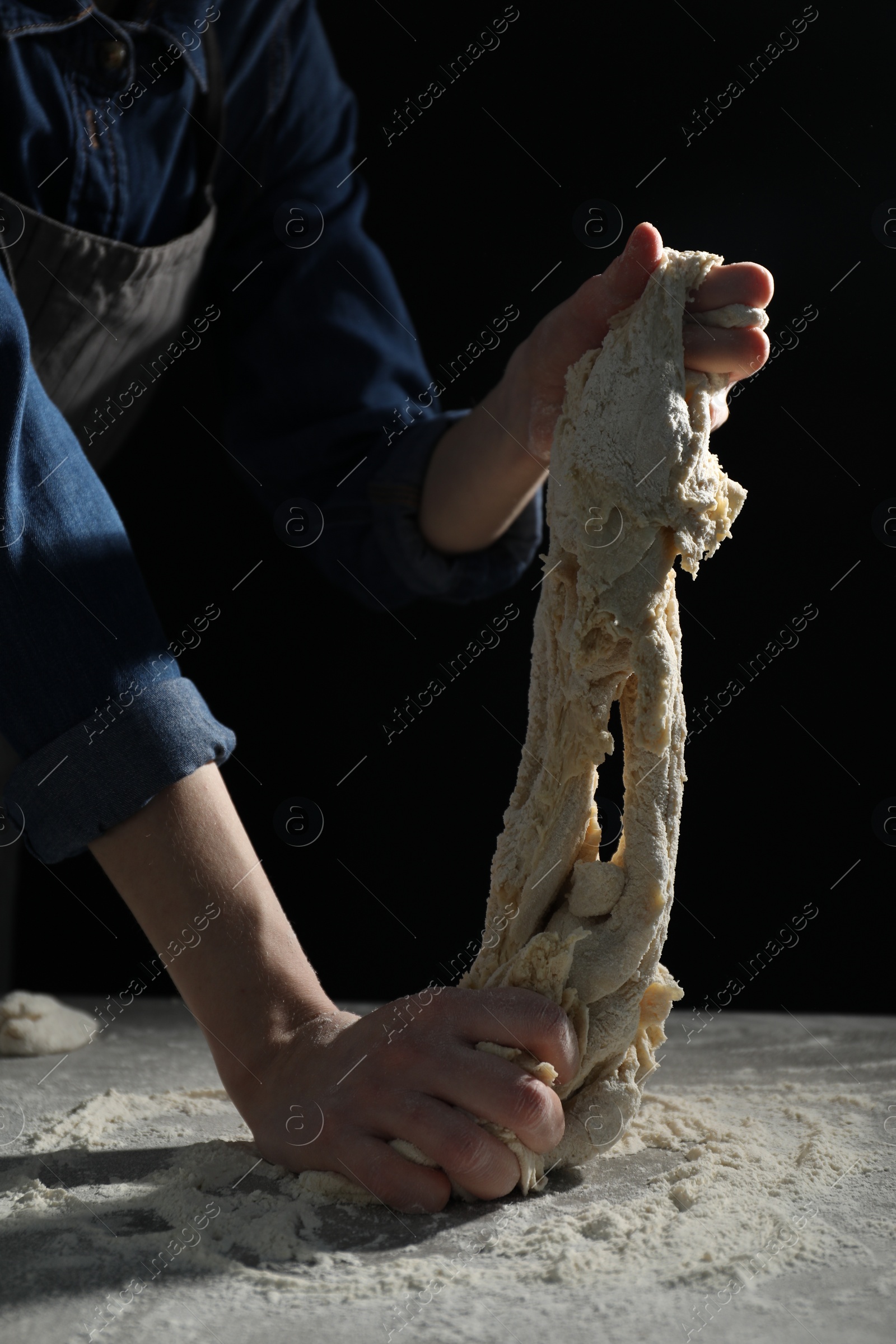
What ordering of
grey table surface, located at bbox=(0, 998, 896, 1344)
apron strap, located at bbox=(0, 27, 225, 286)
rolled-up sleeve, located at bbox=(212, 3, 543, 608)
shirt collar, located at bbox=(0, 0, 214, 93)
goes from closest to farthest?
1. grey table surface, located at bbox=(0, 998, 896, 1344)
2. shirt collar, located at bbox=(0, 0, 214, 93)
3. apron strap, located at bbox=(0, 27, 225, 286)
4. rolled-up sleeve, located at bbox=(212, 3, 543, 608)

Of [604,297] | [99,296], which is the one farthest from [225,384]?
[604,297]

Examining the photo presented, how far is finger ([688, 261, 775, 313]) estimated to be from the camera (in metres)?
1.06

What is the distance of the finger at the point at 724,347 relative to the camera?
1077 mm

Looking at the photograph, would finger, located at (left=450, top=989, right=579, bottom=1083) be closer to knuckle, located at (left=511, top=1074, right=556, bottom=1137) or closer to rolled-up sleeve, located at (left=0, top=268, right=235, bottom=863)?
knuckle, located at (left=511, top=1074, right=556, bottom=1137)

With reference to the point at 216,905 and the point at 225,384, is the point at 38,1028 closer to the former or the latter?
the point at 216,905

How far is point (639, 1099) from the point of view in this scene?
1.11 m

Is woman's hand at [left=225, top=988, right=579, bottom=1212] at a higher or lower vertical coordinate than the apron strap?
lower

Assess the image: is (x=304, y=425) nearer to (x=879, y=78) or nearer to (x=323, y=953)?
(x=879, y=78)

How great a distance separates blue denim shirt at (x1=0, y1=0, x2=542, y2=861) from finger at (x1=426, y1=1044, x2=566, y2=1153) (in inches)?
13.4

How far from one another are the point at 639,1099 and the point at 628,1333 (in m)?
0.32

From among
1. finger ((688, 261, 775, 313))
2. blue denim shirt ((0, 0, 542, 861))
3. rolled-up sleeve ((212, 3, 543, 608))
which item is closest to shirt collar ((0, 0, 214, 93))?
blue denim shirt ((0, 0, 542, 861))

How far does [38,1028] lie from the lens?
5.08ft

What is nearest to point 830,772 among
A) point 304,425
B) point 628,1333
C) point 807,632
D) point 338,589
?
point 807,632

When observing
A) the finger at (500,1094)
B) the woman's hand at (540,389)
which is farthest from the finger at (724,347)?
the finger at (500,1094)
